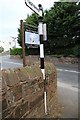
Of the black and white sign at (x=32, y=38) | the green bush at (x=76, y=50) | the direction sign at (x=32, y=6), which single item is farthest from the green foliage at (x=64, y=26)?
the direction sign at (x=32, y=6)

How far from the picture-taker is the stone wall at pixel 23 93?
4012 millimetres

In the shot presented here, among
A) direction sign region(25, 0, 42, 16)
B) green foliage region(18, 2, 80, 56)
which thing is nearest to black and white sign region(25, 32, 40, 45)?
direction sign region(25, 0, 42, 16)

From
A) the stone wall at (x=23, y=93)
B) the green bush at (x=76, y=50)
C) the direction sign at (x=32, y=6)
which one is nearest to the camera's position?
the stone wall at (x=23, y=93)

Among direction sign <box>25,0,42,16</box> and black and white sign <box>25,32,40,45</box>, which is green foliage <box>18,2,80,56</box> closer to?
black and white sign <box>25,32,40,45</box>

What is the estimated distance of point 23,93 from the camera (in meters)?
4.64

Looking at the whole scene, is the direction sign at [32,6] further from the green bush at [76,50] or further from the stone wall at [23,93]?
the green bush at [76,50]

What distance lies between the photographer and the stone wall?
13.2ft

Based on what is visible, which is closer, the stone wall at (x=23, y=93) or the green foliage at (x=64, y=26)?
the stone wall at (x=23, y=93)

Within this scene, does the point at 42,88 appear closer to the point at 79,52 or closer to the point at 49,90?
the point at 49,90

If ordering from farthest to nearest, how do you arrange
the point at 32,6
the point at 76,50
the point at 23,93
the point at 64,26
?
the point at 64,26 < the point at 76,50 < the point at 32,6 < the point at 23,93

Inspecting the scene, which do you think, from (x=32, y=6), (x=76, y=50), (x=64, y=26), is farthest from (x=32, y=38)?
(x=64, y=26)

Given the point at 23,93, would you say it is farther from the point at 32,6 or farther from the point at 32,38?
the point at 32,38

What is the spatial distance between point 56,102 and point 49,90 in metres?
0.69

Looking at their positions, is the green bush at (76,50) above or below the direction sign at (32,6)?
below
